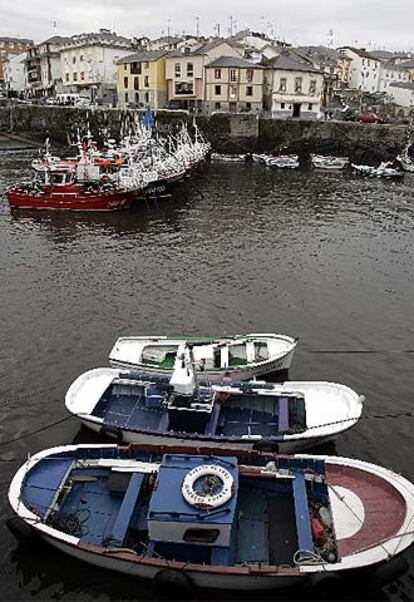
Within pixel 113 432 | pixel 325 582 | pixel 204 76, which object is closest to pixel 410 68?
pixel 204 76

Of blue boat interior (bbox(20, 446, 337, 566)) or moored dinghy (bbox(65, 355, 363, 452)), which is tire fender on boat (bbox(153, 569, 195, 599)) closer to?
blue boat interior (bbox(20, 446, 337, 566))

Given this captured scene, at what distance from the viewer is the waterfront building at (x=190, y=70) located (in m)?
86.6

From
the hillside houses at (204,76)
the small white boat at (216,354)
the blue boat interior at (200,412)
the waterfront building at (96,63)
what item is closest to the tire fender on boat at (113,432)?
the blue boat interior at (200,412)

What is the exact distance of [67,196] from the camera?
44.6 meters

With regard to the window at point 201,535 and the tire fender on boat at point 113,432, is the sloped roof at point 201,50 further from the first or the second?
the window at point 201,535

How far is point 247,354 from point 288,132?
6501cm

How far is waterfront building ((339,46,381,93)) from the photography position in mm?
123688

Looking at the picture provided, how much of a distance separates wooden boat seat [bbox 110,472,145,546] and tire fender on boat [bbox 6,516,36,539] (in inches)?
82.4

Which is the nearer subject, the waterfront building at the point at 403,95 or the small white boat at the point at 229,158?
the small white boat at the point at 229,158

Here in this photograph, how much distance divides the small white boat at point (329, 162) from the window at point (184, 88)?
1131 inches

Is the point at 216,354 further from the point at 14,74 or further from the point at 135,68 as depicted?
the point at 14,74

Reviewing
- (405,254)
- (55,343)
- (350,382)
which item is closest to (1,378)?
(55,343)

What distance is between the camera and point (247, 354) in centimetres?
1909

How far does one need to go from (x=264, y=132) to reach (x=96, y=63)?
1791 inches
